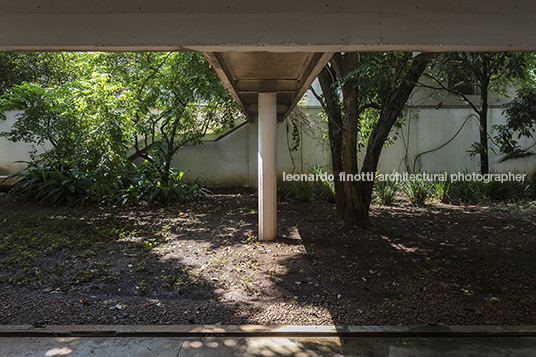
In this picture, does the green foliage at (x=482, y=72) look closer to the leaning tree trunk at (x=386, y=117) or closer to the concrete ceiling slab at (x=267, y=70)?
the leaning tree trunk at (x=386, y=117)

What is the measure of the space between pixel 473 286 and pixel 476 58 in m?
3.32

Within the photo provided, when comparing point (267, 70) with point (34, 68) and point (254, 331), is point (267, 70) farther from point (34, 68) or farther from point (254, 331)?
point (34, 68)

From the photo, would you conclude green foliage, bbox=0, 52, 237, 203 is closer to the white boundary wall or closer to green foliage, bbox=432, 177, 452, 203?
the white boundary wall

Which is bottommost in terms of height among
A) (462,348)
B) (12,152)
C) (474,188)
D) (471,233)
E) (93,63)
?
(462,348)

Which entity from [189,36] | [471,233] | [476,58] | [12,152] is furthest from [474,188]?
[12,152]

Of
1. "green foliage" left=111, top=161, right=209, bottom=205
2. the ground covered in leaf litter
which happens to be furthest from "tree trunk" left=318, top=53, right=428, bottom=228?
"green foliage" left=111, top=161, right=209, bottom=205

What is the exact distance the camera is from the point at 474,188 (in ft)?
31.4

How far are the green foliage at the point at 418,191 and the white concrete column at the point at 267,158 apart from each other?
458cm

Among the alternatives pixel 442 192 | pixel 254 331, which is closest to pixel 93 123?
pixel 254 331

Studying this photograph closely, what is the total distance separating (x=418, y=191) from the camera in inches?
348

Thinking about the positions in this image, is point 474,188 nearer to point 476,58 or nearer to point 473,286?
point 476,58

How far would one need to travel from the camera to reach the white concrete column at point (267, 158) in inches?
216

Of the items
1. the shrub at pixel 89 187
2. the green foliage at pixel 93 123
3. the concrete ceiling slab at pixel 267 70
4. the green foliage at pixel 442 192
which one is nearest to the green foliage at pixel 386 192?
the green foliage at pixel 442 192

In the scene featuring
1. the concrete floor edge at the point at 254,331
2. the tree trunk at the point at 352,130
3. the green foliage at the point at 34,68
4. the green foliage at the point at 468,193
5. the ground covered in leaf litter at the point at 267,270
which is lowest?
the concrete floor edge at the point at 254,331
